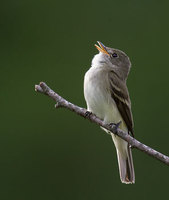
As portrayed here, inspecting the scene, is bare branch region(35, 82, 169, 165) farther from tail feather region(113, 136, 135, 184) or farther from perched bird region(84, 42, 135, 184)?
tail feather region(113, 136, 135, 184)

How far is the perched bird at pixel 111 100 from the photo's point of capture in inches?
200

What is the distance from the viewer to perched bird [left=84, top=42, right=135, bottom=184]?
5.08 metres

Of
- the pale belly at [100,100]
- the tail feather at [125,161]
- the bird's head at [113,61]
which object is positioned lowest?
the tail feather at [125,161]

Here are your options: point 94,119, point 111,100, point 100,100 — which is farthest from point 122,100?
point 94,119

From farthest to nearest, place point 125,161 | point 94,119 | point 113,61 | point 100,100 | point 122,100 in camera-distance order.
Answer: point 113,61
point 125,161
point 122,100
point 100,100
point 94,119

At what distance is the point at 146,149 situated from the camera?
A: 12.5 ft

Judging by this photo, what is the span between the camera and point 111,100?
516 centimetres

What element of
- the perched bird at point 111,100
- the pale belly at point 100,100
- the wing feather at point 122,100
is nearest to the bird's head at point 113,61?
the perched bird at point 111,100

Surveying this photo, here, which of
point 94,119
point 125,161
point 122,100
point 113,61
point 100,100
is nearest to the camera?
point 94,119

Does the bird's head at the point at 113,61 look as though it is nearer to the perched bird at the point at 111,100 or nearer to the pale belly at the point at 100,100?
the perched bird at the point at 111,100

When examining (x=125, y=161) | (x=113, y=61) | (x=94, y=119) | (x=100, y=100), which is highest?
(x=113, y=61)

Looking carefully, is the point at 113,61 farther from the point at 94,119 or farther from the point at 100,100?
the point at 94,119

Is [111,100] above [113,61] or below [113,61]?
below

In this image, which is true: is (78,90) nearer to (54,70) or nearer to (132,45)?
(54,70)
